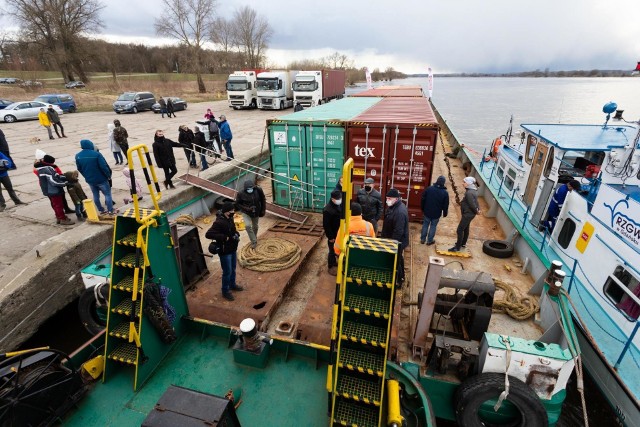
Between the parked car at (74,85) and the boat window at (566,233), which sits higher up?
the parked car at (74,85)

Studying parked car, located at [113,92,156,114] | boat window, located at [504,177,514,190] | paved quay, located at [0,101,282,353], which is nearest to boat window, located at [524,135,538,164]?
boat window, located at [504,177,514,190]

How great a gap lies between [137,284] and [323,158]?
6.61 meters

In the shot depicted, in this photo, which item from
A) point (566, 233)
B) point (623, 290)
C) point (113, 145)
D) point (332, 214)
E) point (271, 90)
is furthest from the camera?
point (271, 90)

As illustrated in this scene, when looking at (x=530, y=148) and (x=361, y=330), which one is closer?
(x=361, y=330)

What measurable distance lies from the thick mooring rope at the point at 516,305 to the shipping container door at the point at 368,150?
4.37 m

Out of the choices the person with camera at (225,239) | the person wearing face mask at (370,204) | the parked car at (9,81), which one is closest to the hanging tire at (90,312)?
the person with camera at (225,239)

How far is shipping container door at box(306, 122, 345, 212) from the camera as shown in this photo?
30.3ft

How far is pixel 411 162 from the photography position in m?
8.95

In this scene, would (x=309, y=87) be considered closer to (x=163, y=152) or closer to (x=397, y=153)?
(x=163, y=152)

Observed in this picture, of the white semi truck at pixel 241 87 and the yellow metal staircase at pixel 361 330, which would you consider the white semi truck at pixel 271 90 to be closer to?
the white semi truck at pixel 241 87

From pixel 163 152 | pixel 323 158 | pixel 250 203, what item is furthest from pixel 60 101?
pixel 250 203

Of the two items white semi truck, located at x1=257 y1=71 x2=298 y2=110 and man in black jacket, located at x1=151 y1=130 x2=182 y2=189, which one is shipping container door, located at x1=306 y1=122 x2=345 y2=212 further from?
white semi truck, located at x1=257 y1=71 x2=298 y2=110

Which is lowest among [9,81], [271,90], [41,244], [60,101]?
[41,244]

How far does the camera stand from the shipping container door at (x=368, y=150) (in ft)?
29.0
